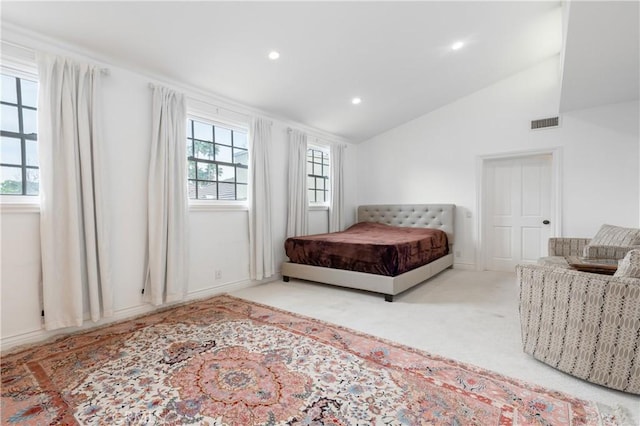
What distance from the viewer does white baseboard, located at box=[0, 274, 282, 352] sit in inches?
91.6

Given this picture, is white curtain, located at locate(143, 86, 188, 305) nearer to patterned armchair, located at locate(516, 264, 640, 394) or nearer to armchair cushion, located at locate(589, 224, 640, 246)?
patterned armchair, located at locate(516, 264, 640, 394)

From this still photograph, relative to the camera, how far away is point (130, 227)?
297 centimetres

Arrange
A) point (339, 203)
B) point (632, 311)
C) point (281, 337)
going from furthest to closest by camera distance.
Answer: point (339, 203) → point (281, 337) → point (632, 311)

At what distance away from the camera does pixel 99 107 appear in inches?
106

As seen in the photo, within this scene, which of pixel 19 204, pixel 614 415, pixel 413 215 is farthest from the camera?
pixel 413 215

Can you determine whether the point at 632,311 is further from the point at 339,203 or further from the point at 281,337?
the point at 339,203

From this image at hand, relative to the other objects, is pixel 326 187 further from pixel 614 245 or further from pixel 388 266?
pixel 614 245

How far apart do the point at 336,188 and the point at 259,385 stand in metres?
4.11

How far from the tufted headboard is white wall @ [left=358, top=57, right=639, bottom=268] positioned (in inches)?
7.7

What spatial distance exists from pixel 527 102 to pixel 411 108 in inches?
65.2

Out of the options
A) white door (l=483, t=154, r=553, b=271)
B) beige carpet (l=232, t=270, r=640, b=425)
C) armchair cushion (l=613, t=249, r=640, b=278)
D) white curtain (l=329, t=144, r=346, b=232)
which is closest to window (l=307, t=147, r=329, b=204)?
white curtain (l=329, t=144, r=346, b=232)

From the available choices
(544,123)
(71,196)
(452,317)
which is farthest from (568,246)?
(71,196)

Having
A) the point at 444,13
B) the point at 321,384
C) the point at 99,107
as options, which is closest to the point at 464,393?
the point at 321,384

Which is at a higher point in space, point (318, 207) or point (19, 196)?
point (19, 196)
